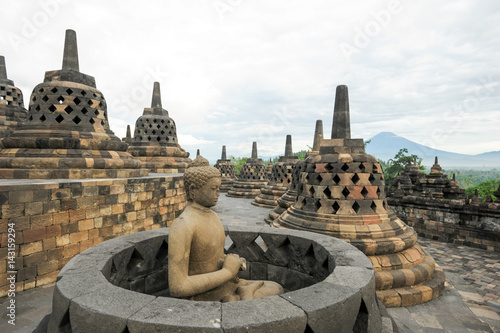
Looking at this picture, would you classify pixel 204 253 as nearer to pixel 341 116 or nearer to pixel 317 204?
pixel 317 204

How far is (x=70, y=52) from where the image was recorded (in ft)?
26.0

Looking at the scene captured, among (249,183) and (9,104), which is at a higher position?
(9,104)

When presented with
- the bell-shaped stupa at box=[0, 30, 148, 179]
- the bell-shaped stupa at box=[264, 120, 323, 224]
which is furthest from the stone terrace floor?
the bell-shaped stupa at box=[264, 120, 323, 224]

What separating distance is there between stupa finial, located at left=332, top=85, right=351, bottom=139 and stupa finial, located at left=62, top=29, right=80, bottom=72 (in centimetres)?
771

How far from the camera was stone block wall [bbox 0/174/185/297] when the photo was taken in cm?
452

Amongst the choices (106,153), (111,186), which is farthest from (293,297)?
(106,153)

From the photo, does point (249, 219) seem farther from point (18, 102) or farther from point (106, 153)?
A: point (18, 102)

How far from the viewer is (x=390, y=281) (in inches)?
207

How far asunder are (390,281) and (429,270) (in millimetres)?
1201

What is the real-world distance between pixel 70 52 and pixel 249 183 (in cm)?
1275

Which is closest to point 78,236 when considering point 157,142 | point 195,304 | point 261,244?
point 261,244

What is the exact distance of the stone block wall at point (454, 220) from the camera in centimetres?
999

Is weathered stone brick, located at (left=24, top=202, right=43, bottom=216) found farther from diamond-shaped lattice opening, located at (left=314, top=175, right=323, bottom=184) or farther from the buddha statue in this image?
diamond-shaped lattice opening, located at (left=314, top=175, right=323, bottom=184)

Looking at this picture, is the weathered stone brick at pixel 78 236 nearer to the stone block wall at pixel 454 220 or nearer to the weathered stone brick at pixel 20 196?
the weathered stone brick at pixel 20 196
